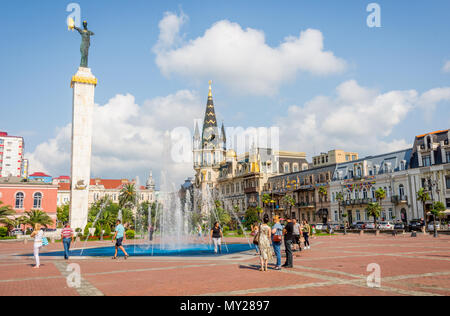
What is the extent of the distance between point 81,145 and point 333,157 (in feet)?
171

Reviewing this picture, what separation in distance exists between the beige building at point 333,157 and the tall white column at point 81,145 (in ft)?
164

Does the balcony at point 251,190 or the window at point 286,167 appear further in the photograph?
the window at point 286,167

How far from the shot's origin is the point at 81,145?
4178cm

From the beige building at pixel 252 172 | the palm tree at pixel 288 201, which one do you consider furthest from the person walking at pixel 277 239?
the beige building at pixel 252 172

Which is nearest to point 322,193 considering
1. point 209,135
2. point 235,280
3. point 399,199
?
point 399,199

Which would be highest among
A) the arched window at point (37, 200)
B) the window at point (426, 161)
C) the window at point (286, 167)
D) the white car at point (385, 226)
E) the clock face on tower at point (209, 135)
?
the clock face on tower at point (209, 135)

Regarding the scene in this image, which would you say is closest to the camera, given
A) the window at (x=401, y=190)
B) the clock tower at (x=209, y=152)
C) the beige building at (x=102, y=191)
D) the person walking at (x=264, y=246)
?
the person walking at (x=264, y=246)

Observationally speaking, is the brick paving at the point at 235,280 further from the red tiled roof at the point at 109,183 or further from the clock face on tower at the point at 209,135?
the red tiled roof at the point at 109,183

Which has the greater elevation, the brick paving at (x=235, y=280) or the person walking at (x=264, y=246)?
the person walking at (x=264, y=246)

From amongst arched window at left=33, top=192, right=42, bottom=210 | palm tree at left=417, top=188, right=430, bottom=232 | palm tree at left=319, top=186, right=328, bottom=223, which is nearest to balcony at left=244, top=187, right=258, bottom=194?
palm tree at left=319, top=186, right=328, bottom=223

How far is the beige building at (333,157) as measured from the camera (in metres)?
75.7

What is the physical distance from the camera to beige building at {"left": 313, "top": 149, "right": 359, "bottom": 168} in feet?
248

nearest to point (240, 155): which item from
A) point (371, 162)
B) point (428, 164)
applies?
point (371, 162)
